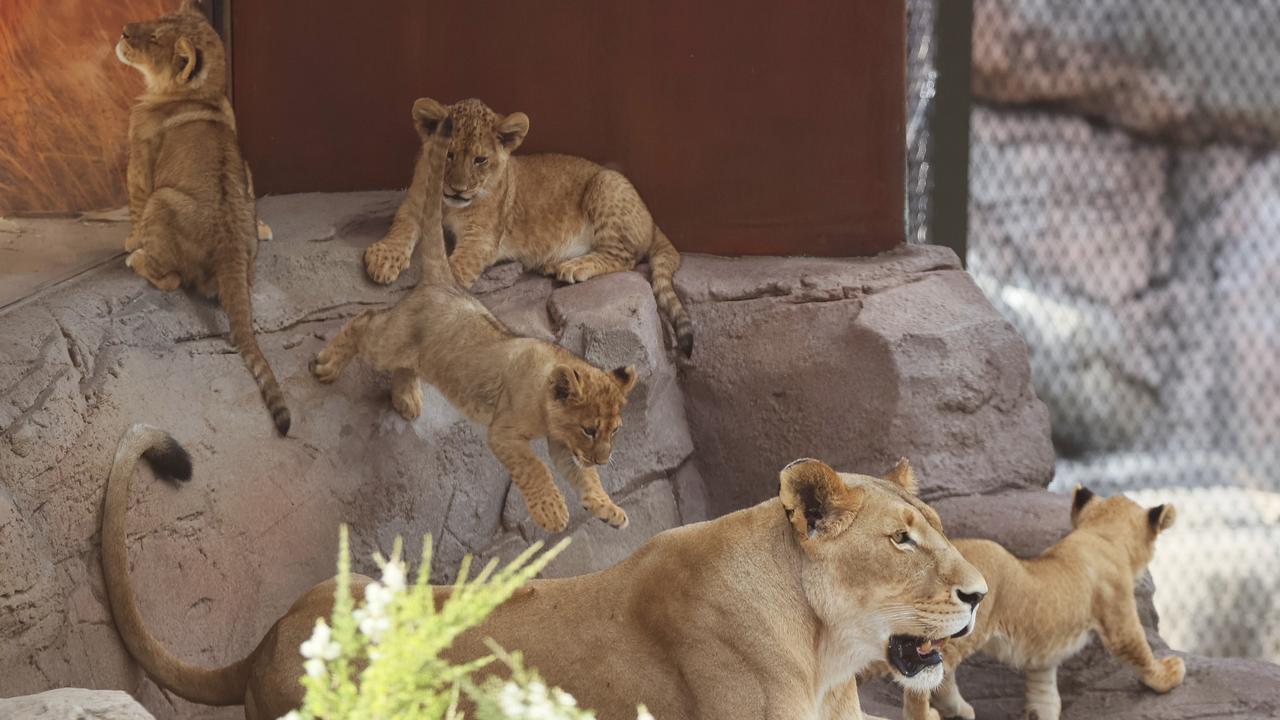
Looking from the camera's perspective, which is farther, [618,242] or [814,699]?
[618,242]

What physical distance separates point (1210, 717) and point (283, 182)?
4467 mm

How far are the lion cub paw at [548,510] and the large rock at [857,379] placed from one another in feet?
5.43

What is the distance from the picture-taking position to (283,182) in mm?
6934

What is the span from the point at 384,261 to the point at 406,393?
25.8 inches

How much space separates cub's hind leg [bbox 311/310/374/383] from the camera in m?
5.39

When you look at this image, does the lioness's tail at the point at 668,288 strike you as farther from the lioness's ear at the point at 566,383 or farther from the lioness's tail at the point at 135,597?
the lioness's tail at the point at 135,597

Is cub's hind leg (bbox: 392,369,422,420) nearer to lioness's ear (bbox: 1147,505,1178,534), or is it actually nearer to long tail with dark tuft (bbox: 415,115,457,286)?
long tail with dark tuft (bbox: 415,115,457,286)

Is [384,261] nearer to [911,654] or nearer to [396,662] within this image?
[911,654]

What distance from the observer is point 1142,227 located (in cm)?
1151

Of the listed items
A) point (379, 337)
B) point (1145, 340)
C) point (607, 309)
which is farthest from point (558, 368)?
point (1145, 340)

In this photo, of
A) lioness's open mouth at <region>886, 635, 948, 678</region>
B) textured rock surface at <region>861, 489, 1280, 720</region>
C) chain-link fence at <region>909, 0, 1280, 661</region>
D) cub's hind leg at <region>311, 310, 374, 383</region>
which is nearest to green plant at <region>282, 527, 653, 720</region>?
lioness's open mouth at <region>886, 635, 948, 678</region>

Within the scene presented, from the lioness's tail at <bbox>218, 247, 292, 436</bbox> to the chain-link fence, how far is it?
650cm

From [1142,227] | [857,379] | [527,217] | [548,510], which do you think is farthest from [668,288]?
[1142,227]

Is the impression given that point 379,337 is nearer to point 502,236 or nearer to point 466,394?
point 466,394
